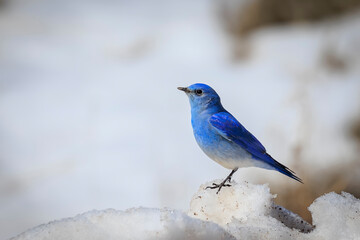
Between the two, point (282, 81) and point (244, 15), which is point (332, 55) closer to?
point (282, 81)

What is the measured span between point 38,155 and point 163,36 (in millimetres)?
2225

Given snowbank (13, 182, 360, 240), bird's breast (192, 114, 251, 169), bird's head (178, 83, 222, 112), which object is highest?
bird's head (178, 83, 222, 112)

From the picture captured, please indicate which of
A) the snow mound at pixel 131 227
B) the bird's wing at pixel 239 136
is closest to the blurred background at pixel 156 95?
the bird's wing at pixel 239 136

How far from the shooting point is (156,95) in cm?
516

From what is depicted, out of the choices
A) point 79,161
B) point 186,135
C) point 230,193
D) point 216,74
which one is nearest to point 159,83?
point 216,74

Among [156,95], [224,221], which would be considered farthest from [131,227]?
[156,95]

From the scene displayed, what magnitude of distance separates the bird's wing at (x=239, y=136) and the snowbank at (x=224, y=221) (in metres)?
0.10

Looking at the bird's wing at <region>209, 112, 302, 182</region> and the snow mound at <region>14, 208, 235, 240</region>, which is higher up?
the bird's wing at <region>209, 112, 302, 182</region>

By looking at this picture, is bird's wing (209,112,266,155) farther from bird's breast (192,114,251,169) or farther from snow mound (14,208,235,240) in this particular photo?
snow mound (14,208,235,240)

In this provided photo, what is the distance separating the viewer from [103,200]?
4.10 m

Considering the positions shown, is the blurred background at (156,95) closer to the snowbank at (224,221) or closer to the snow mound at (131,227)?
the snowbank at (224,221)

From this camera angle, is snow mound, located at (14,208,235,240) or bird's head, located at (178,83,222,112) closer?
snow mound, located at (14,208,235,240)

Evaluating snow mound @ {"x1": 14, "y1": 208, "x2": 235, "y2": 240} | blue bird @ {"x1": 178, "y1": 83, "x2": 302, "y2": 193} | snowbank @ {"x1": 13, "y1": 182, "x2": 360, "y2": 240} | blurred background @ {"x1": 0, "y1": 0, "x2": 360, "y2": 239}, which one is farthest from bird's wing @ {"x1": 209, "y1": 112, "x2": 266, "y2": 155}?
blurred background @ {"x1": 0, "y1": 0, "x2": 360, "y2": 239}

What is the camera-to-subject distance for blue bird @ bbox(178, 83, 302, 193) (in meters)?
1.38
